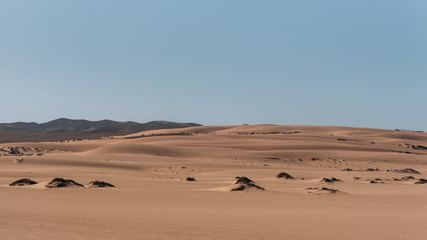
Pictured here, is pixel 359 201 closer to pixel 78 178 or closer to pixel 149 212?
pixel 149 212

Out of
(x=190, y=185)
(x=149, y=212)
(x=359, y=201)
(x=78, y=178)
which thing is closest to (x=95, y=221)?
(x=149, y=212)

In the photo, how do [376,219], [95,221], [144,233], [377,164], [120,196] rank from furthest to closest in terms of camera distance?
[377,164]
[120,196]
[376,219]
[95,221]
[144,233]

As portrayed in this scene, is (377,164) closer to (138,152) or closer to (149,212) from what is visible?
(138,152)

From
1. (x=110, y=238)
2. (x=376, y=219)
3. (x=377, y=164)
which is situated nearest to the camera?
(x=110, y=238)

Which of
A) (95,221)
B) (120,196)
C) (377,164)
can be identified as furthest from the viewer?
(377,164)

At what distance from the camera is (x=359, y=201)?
16281 mm

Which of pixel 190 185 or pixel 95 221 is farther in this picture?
pixel 190 185

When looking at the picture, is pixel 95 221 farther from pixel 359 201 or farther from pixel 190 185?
pixel 190 185

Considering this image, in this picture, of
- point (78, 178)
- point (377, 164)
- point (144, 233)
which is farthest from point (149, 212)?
point (377, 164)

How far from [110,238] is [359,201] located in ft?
32.9

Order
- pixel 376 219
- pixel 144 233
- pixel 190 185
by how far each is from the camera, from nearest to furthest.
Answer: pixel 144 233 → pixel 376 219 → pixel 190 185

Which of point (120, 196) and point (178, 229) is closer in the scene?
point (178, 229)

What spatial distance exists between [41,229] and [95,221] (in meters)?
1.47

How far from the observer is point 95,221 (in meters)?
10.4
